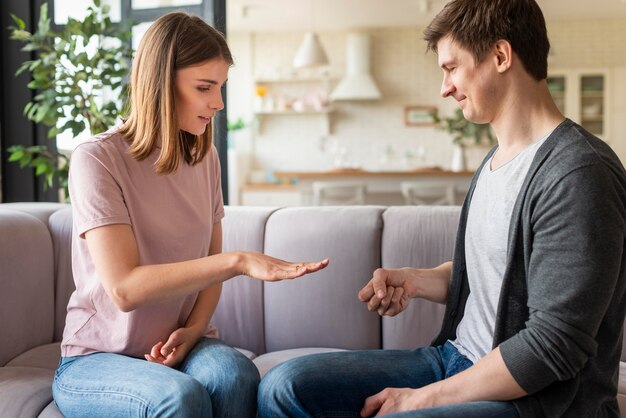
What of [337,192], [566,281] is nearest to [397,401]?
[566,281]

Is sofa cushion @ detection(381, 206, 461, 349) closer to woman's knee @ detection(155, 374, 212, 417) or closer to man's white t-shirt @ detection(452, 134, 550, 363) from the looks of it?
man's white t-shirt @ detection(452, 134, 550, 363)

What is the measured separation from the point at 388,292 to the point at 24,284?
120 cm

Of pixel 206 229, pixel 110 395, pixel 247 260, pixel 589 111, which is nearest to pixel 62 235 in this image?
pixel 206 229

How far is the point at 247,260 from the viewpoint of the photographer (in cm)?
136

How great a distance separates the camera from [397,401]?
1.30m

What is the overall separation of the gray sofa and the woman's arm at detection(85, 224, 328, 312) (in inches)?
26.3

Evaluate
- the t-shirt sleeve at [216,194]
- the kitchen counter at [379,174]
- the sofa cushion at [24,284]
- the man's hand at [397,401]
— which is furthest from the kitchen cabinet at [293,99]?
the man's hand at [397,401]

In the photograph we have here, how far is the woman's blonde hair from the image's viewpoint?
5.12 ft

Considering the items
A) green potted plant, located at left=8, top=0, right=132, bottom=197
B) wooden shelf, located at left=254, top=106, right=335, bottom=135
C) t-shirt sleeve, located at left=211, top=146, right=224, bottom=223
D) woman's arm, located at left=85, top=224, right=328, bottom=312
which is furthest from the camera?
wooden shelf, located at left=254, top=106, right=335, bottom=135

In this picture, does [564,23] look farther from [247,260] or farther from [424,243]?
[247,260]

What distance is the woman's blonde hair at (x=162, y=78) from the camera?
61.4 inches

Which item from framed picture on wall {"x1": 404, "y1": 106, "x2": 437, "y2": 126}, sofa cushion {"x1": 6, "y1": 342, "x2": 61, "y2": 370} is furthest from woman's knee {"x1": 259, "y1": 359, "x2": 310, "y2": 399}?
framed picture on wall {"x1": 404, "y1": 106, "x2": 437, "y2": 126}

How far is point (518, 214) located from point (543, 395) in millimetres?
315

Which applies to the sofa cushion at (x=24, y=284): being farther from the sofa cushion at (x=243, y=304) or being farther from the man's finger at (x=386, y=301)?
the man's finger at (x=386, y=301)
